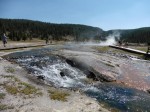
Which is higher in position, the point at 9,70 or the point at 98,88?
the point at 9,70

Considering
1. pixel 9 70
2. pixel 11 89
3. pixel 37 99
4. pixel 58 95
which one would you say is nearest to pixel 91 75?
pixel 9 70

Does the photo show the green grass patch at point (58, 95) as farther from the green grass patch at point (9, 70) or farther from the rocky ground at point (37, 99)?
the green grass patch at point (9, 70)

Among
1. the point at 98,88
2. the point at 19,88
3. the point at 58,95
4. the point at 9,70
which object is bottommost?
the point at 98,88

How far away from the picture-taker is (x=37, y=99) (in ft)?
43.7

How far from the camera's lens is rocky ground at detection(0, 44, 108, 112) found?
1206cm

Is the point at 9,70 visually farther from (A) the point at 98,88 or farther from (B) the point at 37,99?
(A) the point at 98,88

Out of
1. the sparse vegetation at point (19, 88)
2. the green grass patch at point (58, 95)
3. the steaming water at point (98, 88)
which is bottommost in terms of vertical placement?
the steaming water at point (98, 88)

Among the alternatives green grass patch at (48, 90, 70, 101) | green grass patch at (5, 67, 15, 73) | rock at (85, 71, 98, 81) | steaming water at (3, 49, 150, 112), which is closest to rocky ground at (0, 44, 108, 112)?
green grass patch at (48, 90, 70, 101)

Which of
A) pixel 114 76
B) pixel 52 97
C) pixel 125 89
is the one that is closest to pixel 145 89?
pixel 125 89

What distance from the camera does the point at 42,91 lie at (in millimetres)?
14961

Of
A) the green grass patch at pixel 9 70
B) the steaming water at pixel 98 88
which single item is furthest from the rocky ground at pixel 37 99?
the green grass patch at pixel 9 70

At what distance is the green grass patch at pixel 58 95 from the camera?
1376 centimetres

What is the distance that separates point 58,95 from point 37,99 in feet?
5.01

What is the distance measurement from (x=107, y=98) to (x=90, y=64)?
32.9 feet
